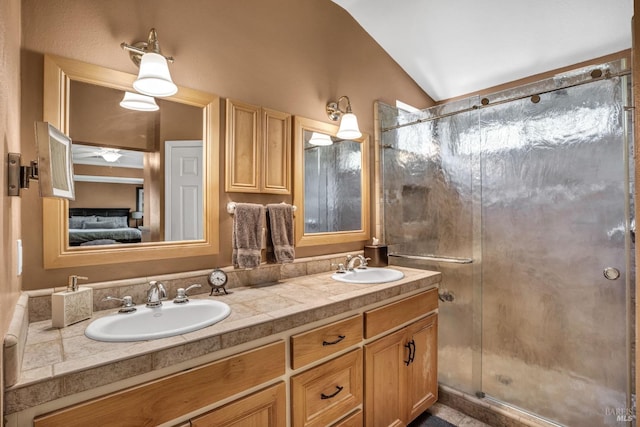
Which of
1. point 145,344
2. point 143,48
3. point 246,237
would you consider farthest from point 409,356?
point 143,48

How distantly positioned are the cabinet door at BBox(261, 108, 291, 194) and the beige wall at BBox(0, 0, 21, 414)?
41.1 inches

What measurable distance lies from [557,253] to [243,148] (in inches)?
76.5

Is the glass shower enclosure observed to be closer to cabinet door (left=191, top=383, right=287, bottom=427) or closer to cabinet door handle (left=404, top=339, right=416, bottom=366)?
cabinet door handle (left=404, top=339, right=416, bottom=366)

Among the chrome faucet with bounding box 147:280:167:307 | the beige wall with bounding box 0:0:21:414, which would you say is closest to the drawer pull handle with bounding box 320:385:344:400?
the chrome faucet with bounding box 147:280:167:307

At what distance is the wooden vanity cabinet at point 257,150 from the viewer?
1.72m

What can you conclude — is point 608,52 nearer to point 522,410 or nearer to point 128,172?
point 522,410

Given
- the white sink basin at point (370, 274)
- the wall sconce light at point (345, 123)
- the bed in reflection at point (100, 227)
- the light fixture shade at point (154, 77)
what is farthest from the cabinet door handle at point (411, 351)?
the light fixture shade at point (154, 77)

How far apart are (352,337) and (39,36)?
1.75m

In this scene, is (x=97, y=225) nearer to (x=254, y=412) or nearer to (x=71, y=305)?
(x=71, y=305)

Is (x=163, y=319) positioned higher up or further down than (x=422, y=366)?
higher up

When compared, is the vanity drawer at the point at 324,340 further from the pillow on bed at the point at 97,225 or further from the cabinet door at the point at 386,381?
the pillow on bed at the point at 97,225

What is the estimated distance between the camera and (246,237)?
1684 millimetres

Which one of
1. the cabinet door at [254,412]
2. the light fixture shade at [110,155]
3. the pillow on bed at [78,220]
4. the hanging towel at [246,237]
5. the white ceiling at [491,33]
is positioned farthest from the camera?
the white ceiling at [491,33]

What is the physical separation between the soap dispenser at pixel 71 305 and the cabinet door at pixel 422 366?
5.00 ft
